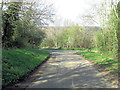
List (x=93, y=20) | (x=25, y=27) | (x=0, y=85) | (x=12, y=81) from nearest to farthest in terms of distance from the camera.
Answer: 1. (x=0, y=85)
2. (x=12, y=81)
3. (x=25, y=27)
4. (x=93, y=20)

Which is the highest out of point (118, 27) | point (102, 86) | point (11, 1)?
point (11, 1)

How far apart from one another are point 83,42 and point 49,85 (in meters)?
39.0

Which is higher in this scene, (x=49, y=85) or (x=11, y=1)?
(x=11, y=1)

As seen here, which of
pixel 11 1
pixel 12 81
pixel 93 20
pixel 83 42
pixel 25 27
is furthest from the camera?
pixel 83 42

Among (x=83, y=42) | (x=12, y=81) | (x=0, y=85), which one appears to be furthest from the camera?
(x=83, y=42)

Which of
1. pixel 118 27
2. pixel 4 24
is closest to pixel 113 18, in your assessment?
pixel 118 27

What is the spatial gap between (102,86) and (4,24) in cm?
1409

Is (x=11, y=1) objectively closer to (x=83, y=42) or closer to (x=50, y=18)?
(x=50, y=18)

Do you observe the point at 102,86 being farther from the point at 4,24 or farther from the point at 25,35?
the point at 25,35

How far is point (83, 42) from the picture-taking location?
144 feet

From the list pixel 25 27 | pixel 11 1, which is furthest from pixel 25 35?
pixel 11 1

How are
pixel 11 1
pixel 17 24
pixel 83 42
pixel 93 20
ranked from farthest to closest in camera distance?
1. pixel 83 42
2. pixel 93 20
3. pixel 17 24
4. pixel 11 1

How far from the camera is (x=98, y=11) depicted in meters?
19.7

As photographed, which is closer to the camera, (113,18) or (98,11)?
(113,18)
